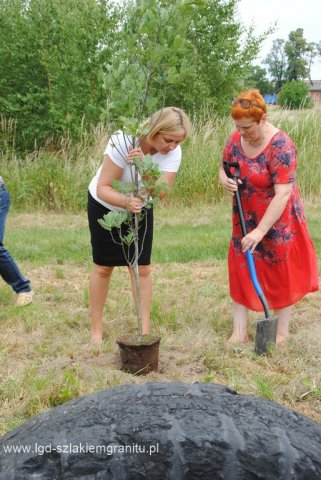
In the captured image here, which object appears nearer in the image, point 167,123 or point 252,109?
point 167,123

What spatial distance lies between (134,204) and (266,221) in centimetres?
83

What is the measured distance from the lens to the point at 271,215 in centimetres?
355

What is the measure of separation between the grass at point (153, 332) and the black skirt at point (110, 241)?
21.8 inches

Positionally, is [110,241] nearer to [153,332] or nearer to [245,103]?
[153,332]

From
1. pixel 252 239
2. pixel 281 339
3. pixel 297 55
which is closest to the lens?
pixel 252 239

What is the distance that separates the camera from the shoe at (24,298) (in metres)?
4.73

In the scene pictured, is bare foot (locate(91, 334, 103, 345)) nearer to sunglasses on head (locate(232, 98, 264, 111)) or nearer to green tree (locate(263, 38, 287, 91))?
sunglasses on head (locate(232, 98, 264, 111))

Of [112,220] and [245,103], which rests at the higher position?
[245,103]

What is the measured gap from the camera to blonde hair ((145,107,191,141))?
3240mm

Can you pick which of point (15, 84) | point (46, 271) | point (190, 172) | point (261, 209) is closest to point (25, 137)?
point (15, 84)

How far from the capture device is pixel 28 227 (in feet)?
28.5

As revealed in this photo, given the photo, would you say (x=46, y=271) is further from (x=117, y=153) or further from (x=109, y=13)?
(x=109, y=13)

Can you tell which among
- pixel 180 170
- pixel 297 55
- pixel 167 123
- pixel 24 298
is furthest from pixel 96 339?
pixel 297 55

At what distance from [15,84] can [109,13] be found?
2.74 metres
